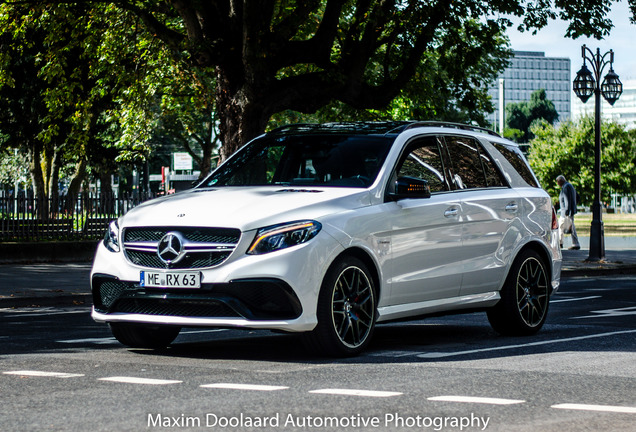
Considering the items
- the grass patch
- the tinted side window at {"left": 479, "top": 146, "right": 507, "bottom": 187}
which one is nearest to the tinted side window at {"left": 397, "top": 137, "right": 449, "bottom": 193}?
the tinted side window at {"left": 479, "top": 146, "right": 507, "bottom": 187}

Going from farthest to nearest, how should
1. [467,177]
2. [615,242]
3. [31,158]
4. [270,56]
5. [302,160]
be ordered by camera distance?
[31,158], [615,242], [270,56], [467,177], [302,160]

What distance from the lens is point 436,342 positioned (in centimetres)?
985

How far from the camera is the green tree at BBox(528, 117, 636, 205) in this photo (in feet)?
270

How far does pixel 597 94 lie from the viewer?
26.8m

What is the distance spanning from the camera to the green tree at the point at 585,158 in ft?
270

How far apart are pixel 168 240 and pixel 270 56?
12443 millimetres

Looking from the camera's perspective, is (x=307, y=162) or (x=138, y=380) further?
(x=307, y=162)

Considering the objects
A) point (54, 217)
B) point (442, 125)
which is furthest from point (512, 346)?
point (54, 217)

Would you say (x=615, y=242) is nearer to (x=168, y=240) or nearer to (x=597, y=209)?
(x=597, y=209)

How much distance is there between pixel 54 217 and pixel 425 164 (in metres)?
16.0

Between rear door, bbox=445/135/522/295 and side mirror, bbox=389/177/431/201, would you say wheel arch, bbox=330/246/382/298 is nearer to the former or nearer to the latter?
side mirror, bbox=389/177/431/201

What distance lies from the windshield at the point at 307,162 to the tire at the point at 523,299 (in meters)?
1.95

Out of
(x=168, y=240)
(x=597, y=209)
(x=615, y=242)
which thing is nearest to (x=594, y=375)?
(x=168, y=240)

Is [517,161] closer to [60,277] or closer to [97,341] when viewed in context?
[97,341]
